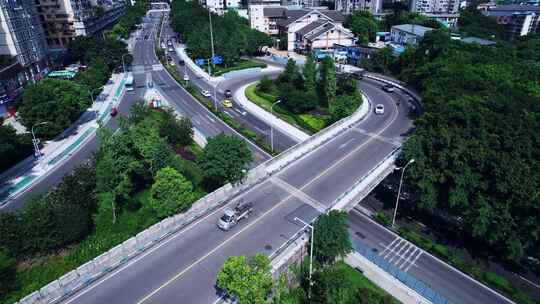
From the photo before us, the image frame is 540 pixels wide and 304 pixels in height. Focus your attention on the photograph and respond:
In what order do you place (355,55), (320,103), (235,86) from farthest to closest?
(355,55) → (235,86) → (320,103)

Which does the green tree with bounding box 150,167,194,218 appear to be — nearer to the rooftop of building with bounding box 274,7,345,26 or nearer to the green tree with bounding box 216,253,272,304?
the green tree with bounding box 216,253,272,304

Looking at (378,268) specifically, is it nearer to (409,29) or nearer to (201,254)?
(201,254)

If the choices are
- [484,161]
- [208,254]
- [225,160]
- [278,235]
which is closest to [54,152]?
[225,160]

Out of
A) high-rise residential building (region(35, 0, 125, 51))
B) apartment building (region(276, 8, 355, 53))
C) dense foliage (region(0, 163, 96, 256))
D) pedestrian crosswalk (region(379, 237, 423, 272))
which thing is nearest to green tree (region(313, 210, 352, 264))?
pedestrian crosswalk (region(379, 237, 423, 272))

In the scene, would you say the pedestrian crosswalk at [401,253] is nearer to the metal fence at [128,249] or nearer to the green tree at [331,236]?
the green tree at [331,236]

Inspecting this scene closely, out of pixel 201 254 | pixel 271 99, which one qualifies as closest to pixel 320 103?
pixel 271 99

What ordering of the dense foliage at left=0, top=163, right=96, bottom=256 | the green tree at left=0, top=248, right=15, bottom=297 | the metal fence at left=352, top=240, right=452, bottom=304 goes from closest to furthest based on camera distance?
the green tree at left=0, top=248, right=15, bottom=297 → the metal fence at left=352, top=240, right=452, bottom=304 → the dense foliage at left=0, top=163, right=96, bottom=256
